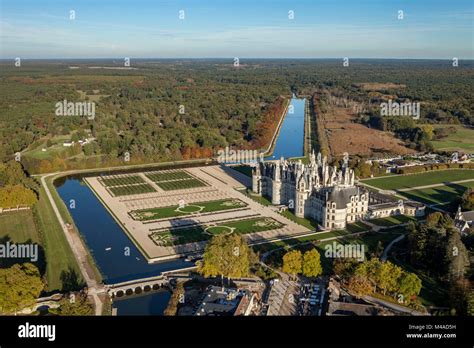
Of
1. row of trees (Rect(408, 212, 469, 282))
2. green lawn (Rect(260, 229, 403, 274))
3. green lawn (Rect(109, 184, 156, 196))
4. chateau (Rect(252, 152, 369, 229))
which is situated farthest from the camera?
green lawn (Rect(109, 184, 156, 196))

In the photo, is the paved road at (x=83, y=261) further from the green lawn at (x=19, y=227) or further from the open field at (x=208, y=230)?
the open field at (x=208, y=230)

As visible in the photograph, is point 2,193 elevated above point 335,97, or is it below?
below

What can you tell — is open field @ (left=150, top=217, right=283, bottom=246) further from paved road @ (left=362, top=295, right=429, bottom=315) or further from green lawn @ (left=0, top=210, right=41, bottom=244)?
paved road @ (left=362, top=295, right=429, bottom=315)

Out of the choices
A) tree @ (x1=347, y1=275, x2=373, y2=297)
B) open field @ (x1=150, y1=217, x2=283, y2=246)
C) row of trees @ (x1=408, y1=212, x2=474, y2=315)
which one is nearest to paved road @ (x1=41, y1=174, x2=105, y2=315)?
open field @ (x1=150, y1=217, x2=283, y2=246)

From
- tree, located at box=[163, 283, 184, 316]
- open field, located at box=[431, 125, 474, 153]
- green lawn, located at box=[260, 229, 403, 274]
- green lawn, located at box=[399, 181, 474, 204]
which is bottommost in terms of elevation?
tree, located at box=[163, 283, 184, 316]
